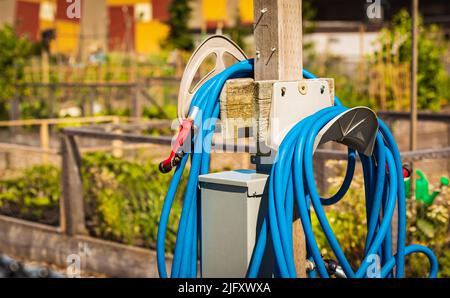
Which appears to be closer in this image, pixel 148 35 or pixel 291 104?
pixel 291 104

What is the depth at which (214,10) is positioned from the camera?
123ft

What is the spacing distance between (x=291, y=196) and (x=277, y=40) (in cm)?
60

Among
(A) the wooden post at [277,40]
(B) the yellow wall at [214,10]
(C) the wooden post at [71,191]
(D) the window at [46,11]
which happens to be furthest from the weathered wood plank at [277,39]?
(B) the yellow wall at [214,10]

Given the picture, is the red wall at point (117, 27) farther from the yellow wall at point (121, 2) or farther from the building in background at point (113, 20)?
the yellow wall at point (121, 2)

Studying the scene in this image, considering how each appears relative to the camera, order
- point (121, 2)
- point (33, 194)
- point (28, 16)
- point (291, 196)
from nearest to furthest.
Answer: point (291, 196) < point (33, 194) < point (28, 16) < point (121, 2)

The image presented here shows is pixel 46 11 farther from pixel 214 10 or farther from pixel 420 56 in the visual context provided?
pixel 420 56

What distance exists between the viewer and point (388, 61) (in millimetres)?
13539

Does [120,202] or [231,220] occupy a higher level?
[231,220]

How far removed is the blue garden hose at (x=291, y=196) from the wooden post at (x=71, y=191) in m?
3.67

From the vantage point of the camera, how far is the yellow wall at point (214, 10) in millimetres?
36938

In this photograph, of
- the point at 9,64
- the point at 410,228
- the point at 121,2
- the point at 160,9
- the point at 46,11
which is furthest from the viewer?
the point at 160,9

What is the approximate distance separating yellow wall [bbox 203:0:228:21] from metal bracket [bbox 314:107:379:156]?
33911mm

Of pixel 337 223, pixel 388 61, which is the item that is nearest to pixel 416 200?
pixel 337 223

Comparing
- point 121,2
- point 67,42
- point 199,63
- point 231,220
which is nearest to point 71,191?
point 199,63
